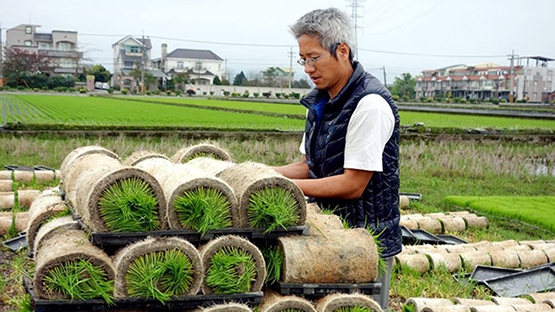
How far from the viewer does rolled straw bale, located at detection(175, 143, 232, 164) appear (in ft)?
12.4

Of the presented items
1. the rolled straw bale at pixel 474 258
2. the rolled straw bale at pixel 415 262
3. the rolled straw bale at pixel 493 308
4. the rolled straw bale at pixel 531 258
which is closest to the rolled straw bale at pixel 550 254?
the rolled straw bale at pixel 531 258

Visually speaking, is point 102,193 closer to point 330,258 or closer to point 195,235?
A: point 195,235

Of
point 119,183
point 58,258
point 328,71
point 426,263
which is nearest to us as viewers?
point 58,258

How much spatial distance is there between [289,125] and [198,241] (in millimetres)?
20061

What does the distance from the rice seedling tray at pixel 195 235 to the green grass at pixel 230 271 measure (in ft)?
0.28

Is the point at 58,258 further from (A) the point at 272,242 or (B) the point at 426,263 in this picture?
(B) the point at 426,263

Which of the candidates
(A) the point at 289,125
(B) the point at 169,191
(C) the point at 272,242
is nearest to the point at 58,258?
(B) the point at 169,191

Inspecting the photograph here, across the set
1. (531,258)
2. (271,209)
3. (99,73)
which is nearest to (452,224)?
(531,258)

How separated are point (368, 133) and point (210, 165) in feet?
2.96

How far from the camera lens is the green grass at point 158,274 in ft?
8.48

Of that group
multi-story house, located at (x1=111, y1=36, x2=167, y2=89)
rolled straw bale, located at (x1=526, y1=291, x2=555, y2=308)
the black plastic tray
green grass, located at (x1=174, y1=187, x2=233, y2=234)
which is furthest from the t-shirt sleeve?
multi-story house, located at (x1=111, y1=36, x2=167, y2=89)

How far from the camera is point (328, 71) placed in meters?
3.12

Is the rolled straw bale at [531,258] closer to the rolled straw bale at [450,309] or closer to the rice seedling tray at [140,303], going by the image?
the rolled straw bale at [450,309]

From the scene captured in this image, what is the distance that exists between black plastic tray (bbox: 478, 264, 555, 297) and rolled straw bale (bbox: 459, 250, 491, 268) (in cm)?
50
